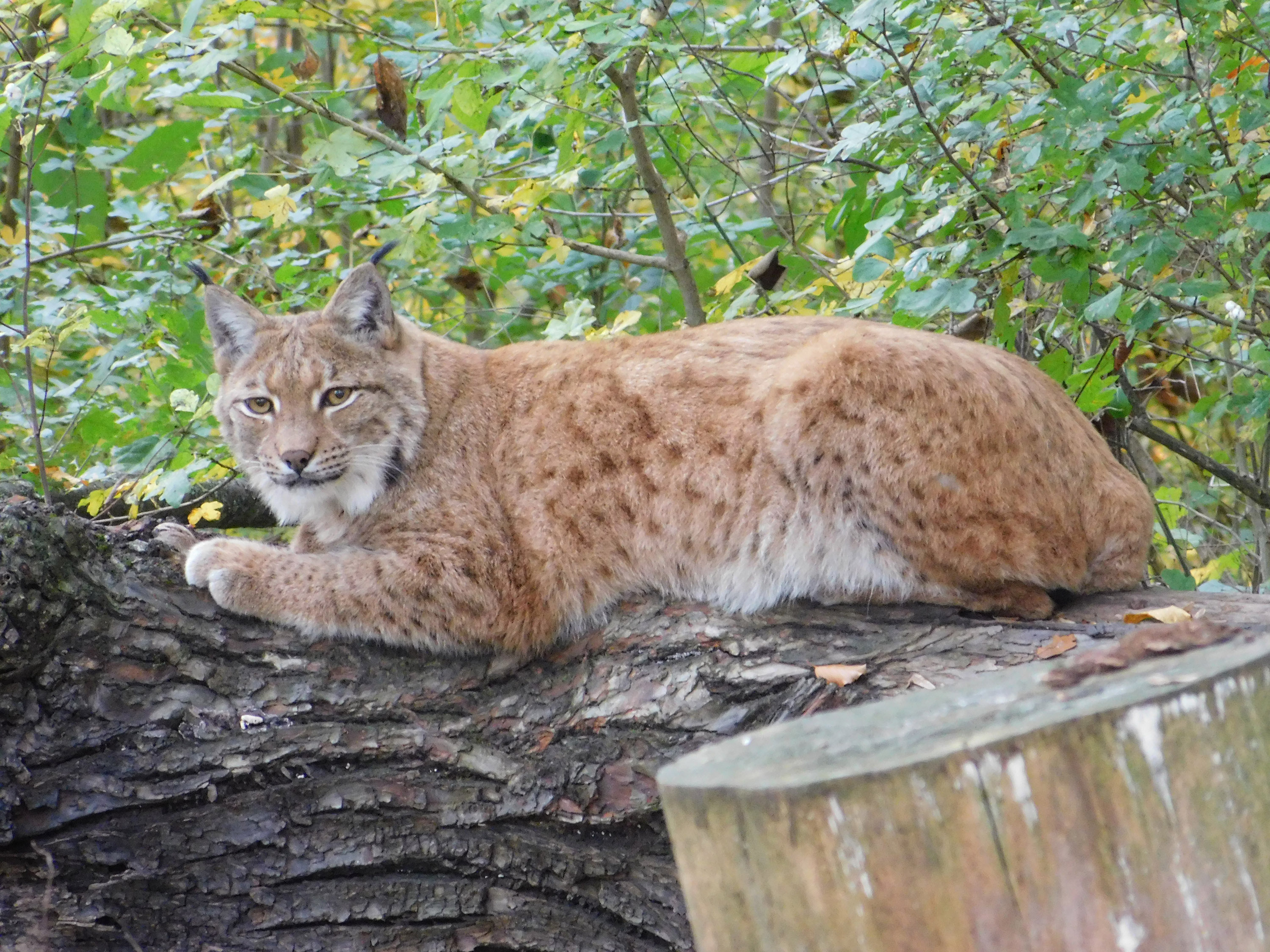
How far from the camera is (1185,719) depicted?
64.5 inches

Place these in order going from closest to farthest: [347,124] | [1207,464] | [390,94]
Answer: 1. [390,94]
2. [347,124]
3. [1207,464]

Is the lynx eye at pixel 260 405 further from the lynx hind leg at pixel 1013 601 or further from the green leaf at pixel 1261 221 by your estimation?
the green leaf at pixel 1261 221

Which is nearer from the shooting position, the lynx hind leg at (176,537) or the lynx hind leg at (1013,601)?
the lynx hind leg at (1013,601)

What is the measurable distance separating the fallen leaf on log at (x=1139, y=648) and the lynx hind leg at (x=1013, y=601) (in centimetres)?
170

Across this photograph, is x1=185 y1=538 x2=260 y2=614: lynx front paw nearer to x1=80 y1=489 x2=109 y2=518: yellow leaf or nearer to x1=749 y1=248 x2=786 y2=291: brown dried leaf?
x1=80 y1=489 x2=109 y2=518: yellow leaf

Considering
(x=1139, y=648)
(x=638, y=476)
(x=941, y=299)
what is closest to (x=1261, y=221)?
(x=941, y=299)

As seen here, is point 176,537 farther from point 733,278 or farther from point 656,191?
point 656,191

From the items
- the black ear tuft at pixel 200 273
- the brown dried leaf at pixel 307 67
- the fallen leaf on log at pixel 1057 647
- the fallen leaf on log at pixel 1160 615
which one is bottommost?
the fallen leaf on log at pixel 1160 615

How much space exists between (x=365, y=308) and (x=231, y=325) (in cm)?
51

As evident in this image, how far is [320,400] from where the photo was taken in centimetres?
431

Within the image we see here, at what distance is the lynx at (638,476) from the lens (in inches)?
149

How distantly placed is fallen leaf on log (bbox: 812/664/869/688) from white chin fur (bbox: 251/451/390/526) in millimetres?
1816

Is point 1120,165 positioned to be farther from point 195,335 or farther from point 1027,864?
point 195,335

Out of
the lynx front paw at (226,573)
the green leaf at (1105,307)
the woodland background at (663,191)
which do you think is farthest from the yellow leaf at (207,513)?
the green leaf at (1105,307)
